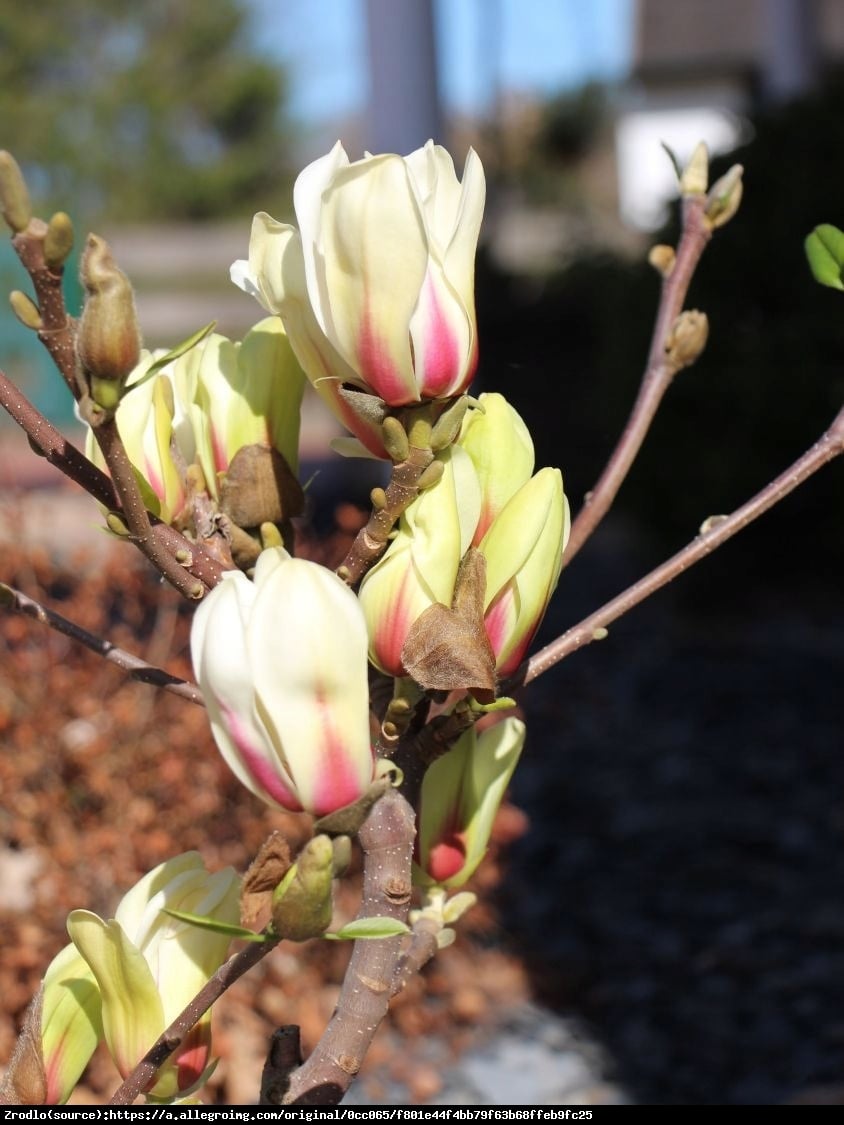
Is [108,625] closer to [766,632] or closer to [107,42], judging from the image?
[766,632]

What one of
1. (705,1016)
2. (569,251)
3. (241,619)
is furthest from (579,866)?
(569,251)

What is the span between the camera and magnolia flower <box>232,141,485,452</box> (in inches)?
21.6

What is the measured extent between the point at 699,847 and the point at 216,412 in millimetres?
2708

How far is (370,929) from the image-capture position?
0.58 meters

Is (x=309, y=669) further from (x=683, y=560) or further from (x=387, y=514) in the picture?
(x=683, y=560)

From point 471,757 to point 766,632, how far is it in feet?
13.7

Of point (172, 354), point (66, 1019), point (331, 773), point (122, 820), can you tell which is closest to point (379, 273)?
point (172, 354)

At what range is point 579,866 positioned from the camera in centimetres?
312

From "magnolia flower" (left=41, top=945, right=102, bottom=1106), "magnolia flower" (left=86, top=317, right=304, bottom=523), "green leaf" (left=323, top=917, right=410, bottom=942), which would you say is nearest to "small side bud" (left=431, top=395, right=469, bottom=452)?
"magnolia flower" (left=86, top=317, right=304, bottom=523)

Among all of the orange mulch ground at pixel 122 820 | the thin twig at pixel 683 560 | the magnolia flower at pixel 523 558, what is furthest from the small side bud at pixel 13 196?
the orange mulch ground at pixel 122 820

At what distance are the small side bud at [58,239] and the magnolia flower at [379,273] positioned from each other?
127mm

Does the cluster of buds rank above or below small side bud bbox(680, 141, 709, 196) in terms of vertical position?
below

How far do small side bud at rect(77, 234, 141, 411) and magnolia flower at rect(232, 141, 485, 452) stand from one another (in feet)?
0.35

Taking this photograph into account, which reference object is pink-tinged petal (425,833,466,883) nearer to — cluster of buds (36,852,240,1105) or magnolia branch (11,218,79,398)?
cluster of buds (36,852,240,1105)
